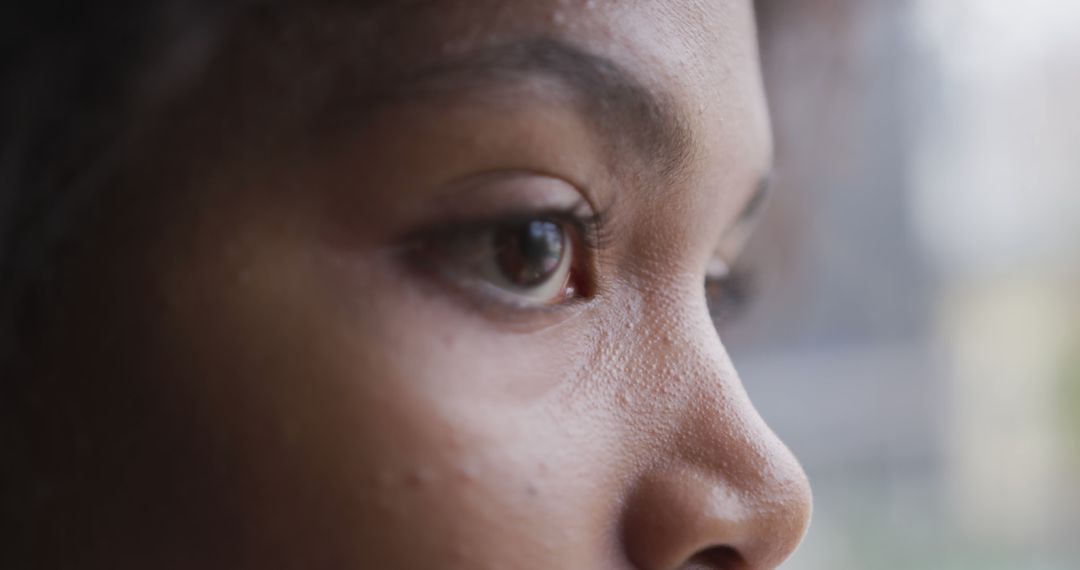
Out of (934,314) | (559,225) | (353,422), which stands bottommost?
(353,422)

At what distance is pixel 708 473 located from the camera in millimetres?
390

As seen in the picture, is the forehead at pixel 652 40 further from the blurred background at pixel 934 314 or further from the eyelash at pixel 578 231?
the blurred background at pixel 934 314

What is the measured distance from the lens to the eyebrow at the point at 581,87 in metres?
0.35

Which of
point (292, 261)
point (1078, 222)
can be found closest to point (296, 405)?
point (292, 261)

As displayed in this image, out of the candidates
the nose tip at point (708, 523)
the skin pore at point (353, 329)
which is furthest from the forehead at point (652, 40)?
the nose tip at point (708, 523)

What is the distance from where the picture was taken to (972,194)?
1299mm

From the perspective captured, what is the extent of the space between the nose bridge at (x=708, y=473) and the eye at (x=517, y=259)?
0.04m

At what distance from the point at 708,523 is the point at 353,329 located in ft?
0.46

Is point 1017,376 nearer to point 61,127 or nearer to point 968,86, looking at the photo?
point 968,86

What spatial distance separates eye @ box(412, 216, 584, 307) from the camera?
376 mm

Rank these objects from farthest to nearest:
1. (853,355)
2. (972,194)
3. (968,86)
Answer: (853,355) → (972,194) → (968,86)

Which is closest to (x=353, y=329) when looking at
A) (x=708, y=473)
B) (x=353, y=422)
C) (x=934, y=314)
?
(x=353, y=422)

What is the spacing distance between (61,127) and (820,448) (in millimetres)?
1281

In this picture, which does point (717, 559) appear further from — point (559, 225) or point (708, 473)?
point (559, 225)
